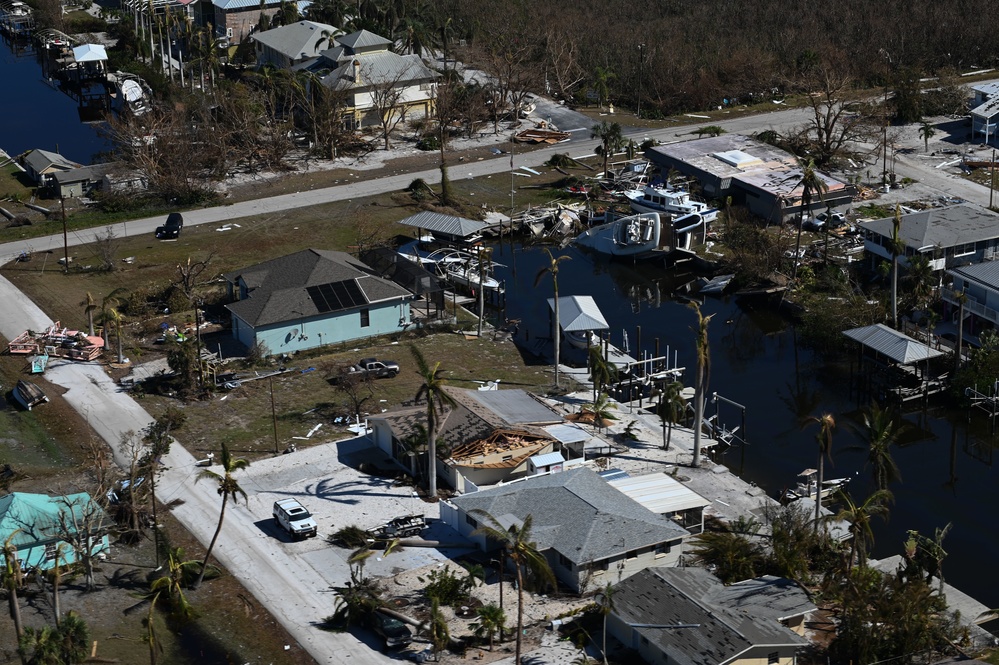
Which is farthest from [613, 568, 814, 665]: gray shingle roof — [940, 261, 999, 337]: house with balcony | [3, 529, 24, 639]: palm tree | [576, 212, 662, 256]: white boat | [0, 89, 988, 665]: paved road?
[576, 212, 662, 256]: white boat

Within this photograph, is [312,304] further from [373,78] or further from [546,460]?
[373,78]

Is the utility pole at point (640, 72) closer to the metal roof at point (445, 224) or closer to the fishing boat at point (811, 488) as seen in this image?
the metal roof at point (445, 224)

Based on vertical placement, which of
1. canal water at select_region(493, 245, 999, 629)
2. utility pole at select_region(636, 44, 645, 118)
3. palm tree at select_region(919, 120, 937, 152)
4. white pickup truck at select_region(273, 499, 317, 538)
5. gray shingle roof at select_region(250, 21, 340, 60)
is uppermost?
gray shingle roof at select_region(250, 21, 340, 60)

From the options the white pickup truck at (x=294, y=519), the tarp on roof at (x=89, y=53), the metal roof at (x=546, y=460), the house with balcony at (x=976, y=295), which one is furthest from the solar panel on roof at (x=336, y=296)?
the tarp on roof at (x=89, y=53)

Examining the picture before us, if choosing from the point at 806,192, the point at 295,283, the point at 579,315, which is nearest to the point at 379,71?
the point at 295,283

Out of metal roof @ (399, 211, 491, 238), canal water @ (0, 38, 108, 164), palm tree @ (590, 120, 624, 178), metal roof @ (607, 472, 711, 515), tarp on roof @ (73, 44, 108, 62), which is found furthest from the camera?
tarp on roof @ (73, 44, 108, 62)

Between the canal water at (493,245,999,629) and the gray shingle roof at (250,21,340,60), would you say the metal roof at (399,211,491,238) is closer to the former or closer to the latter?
the canal water at (493,245,999,629)
